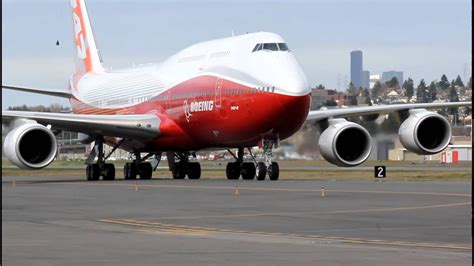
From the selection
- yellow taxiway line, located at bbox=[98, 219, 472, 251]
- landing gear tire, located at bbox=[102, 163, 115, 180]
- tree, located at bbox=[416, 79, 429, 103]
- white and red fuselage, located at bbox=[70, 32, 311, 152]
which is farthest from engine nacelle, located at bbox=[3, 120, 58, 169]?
tree, located at bbox=[416, 79, 429, 103]

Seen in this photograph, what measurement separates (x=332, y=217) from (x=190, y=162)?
87.5ft

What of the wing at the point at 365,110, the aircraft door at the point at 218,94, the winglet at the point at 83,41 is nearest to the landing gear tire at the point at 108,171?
the aircraft door at the point at 218,94

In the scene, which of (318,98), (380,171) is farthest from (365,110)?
(318,98)

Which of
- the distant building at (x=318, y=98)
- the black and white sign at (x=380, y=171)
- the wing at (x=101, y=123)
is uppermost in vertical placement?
the distant building at (x=318, y=98)

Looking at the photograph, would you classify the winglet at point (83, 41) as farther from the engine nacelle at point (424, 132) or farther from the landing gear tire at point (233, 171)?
the engine nacelle at point (424, 132)

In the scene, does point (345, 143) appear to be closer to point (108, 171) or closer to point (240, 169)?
point (240, 169)

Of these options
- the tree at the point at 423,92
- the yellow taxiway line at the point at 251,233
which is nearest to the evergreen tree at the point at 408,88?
the tree at the point at 423,92

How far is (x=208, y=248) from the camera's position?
1664 cm

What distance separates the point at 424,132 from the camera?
45.2 metres

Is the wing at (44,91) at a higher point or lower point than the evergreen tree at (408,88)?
lower

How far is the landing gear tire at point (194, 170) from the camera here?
162 feet

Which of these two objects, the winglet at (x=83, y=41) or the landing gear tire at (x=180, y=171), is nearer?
the landing gear tire at (x=180, y=171)

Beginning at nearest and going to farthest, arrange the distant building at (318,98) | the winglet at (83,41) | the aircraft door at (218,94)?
the aircraft door at (218,94) < the winglet at (83,41) < the distant building at (318,98)

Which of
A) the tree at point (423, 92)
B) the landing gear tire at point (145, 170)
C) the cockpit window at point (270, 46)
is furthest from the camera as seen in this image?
the tree at point (423, 92)
